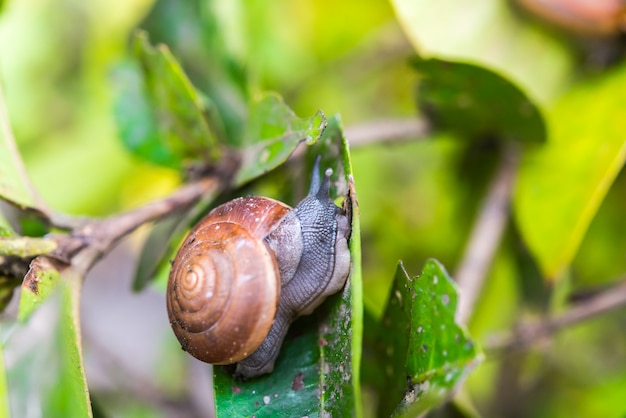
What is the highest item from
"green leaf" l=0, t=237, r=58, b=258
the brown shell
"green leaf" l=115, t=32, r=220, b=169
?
"green leaf" l=115, t=32, r=220, b=169

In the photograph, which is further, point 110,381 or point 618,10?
point 110,381

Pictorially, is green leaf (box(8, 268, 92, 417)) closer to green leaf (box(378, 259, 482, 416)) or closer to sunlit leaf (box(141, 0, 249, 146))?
green leaf (box(378, 259, 482, 416))

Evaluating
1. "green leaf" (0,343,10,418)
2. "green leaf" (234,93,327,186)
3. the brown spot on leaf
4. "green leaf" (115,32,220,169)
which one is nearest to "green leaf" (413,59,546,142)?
"green leaf" (234,93,327,186)

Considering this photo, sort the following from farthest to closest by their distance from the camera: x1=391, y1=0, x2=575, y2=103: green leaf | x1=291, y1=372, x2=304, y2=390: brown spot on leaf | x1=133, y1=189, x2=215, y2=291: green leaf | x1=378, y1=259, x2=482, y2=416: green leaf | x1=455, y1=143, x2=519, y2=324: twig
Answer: x1=455, y1=143, x2=519, y2=324: twig < x1=391, y1=0, x2=575, y2=103: green leaf < x1=133, y1=189, x2=215, y2=291: green leaf < x1=291, y1=372, x2=304, y2=390: brown spot on leaf < x1=378, y1=259, x2=482, y2=416: green leaf

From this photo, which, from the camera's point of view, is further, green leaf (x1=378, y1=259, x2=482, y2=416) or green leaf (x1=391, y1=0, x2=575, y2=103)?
green leaf (x1=391, y1=0, x2=575, y2=103)

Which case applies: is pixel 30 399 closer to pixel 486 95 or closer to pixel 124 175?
pixel 486 95

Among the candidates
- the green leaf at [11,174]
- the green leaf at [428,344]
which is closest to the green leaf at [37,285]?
the green leaf at [11,174]

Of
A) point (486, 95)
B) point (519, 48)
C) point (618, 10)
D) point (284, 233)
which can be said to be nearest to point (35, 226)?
point (284, 233)
